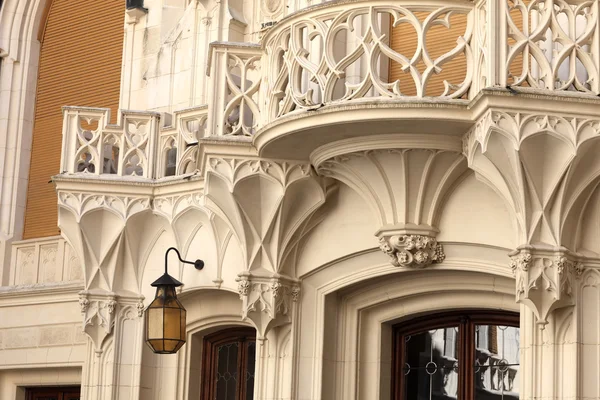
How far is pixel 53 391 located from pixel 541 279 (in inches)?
255

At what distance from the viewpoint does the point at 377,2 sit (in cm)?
1038

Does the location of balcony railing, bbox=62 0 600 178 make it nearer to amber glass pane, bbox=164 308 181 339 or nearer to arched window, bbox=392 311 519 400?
amber glass pane, bbox=164 308 181 339

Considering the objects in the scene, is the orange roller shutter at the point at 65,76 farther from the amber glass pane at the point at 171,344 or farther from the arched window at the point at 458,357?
the arched window at the point at 458,357

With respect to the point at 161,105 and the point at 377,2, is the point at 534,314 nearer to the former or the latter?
the point at 377,2

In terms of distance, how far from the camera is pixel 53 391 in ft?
47.2

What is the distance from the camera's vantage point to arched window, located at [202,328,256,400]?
1265 cm

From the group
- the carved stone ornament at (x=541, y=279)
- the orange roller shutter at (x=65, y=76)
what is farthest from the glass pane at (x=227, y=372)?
the carved stone ornament at (x=541, y=279)

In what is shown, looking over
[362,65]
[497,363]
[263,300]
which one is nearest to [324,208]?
[263,300]

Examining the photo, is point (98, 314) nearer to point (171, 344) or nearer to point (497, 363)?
point (171, 344)

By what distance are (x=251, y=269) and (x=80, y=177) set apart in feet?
6.61

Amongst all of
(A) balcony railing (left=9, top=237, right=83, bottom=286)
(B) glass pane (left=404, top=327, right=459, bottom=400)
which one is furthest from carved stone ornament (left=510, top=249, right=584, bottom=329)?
(A) balcony railing (left=9, top=237, right=83, bottom=286)

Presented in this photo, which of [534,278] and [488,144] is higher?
[488,144]

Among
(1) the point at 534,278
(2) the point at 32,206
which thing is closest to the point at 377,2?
(1) the point at 534,278

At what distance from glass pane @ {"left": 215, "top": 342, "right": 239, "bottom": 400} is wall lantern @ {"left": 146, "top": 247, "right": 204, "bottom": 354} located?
174cm
